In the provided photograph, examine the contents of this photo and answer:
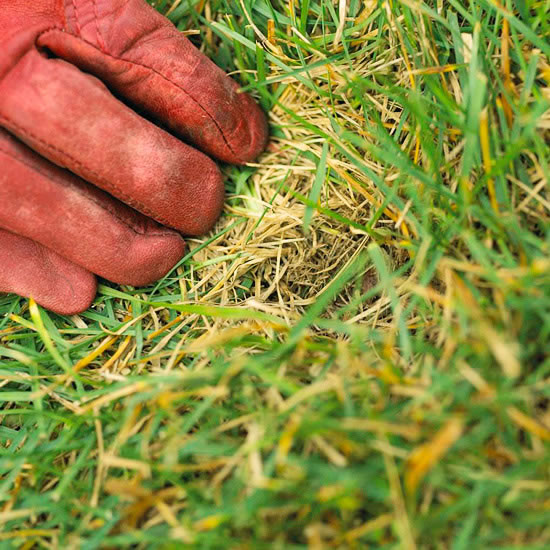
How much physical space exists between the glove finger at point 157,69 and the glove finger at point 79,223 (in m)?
0.24

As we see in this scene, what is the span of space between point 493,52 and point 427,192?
34 cm

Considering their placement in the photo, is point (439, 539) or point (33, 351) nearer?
point (439, 539)

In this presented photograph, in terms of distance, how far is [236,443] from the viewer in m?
0.94

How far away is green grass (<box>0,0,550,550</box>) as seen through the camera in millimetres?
831

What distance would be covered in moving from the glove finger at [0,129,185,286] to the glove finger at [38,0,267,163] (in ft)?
0.80

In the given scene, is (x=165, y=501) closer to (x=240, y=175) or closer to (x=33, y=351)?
(x=33, y=351)

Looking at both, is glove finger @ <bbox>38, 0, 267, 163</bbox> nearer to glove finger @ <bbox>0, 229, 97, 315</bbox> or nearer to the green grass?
the green grass

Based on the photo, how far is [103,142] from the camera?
3.96ft

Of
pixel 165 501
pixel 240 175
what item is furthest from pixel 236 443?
pixel 240 175

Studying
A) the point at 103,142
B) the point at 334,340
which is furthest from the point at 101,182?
the point at 334,340

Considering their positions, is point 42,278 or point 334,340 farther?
point 42,278

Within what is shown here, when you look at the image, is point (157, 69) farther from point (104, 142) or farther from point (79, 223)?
point (79, 223)

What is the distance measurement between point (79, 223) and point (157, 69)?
41 centimetres

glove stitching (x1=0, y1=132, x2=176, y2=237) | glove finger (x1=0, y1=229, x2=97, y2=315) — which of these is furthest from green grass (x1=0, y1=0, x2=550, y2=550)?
glove stitching (x1=0, y1=132, x2=176, y2=237)
